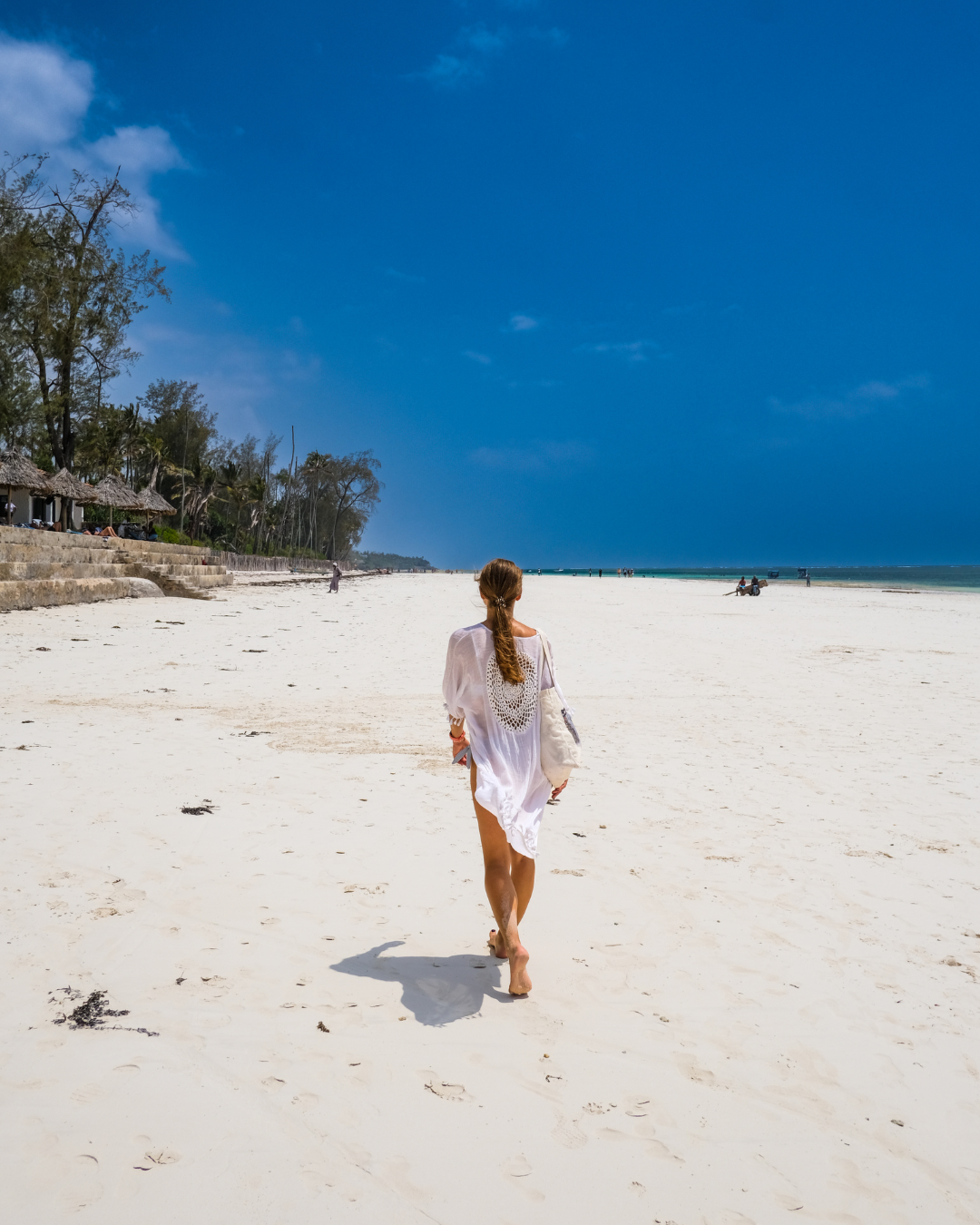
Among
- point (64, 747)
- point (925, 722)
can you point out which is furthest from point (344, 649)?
point (925, 722)

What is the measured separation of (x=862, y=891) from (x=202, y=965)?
342cm

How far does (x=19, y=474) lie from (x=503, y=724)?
84.6 ft

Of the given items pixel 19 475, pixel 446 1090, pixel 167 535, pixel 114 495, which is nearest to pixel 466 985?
pixel 446 1090

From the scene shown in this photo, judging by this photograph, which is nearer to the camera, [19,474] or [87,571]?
[87,571]

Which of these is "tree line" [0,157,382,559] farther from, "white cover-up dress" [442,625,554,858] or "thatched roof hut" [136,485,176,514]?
"white cover-up dress" [442,625,554,858]

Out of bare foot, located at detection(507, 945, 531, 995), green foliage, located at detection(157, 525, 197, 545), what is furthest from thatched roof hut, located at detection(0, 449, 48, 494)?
bare foot, located at detection(507, 945, 531, 995)

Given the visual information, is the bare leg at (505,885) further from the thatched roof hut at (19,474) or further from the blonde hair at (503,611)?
the thatched roof hut at (19,474)

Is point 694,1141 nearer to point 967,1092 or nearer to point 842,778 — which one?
point 967,1092

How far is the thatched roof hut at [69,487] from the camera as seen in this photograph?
25484 mm

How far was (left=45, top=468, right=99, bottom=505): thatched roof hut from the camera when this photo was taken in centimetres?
2548

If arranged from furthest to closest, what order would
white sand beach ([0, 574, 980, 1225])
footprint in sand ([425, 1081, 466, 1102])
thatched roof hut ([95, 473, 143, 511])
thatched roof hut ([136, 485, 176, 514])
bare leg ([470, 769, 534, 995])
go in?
thatched roof hut ([136, 485, 176, 514]) < thatched roof hut ([95, 473, 143, 511]) < bare leg ([470, 769, 534, 995]) < footprint in sand ([425, 1081, 466, 1102]) < white sand beach ([0, 574, 980, 1225])

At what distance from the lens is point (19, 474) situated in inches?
936

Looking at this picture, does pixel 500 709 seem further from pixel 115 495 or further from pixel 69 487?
pixel 115 495

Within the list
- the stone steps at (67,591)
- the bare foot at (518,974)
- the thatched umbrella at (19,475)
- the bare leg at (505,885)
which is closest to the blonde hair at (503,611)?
the bare leg at (505,885)
